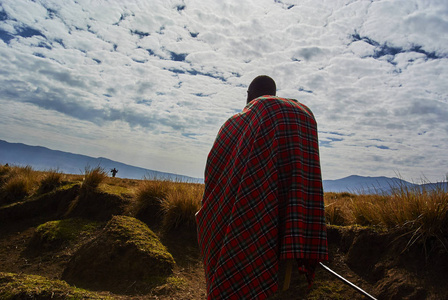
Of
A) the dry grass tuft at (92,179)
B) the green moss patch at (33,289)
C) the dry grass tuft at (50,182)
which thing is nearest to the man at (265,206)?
the green moss patch at (33,289)

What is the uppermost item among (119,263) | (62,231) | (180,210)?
(180,210)

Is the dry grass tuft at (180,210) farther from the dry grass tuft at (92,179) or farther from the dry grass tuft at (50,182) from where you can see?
the dry grass tuft at (50,182)

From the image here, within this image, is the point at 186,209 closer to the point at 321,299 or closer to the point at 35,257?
the point at 35,257

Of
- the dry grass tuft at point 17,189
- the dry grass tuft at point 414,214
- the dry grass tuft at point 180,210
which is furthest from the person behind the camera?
the dry grass tuft at point 17,189

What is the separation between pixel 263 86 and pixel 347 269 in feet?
10.1

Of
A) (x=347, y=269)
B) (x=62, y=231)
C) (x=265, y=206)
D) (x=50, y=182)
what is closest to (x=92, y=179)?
(x=50, y=182)

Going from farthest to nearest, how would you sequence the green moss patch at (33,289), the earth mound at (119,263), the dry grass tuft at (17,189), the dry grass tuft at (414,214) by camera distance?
the dry grass tuft at (17,189) → the earth mound at (119,263) → the dry grass tuft at (414,214) → the green moss patch at (33,289)

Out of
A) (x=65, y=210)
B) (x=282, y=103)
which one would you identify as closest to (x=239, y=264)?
(x=282, y=103)

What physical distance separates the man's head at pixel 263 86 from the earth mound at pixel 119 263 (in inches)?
135

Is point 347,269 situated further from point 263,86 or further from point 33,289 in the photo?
point 33,289

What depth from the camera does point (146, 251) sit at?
4.84 meters

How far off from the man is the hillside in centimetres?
189

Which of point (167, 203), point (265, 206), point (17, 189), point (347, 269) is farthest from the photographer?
point (17, 189)

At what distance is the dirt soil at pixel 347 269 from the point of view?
126 inches
